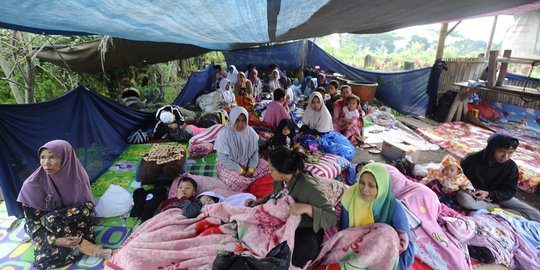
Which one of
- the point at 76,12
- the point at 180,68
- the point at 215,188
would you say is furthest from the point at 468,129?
the point at 180,68

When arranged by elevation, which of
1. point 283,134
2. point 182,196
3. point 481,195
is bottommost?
point 481,195

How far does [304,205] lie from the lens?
6.28 ft

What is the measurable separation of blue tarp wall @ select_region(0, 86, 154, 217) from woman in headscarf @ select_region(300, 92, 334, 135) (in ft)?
9.38

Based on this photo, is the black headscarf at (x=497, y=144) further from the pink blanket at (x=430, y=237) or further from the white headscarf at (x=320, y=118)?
the white headscarf at (x=320, y=118)

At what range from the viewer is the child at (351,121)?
15.5 ft

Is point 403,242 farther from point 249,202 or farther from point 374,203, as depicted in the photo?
point 249,202

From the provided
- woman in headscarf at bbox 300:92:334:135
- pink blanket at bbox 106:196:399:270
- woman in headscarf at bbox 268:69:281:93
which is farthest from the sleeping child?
woman in headscarf at bbox 268:69:281:93

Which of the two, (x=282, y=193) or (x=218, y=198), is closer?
(x=282, y=193)

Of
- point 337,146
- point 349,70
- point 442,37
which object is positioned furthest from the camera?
point 349,70

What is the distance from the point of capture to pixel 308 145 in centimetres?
426

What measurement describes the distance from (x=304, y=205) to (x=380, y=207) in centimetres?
55

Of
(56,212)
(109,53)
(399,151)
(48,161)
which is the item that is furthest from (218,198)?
(109,53)

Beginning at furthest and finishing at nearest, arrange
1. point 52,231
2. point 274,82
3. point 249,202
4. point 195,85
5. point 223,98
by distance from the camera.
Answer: point 274,82 < point 195,85 < point 223,98 < point 249,202 < point 52,231

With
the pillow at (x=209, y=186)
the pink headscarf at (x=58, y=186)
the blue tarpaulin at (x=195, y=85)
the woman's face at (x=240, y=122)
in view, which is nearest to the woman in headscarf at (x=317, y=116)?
the woman's face at (x=240, y=122)
